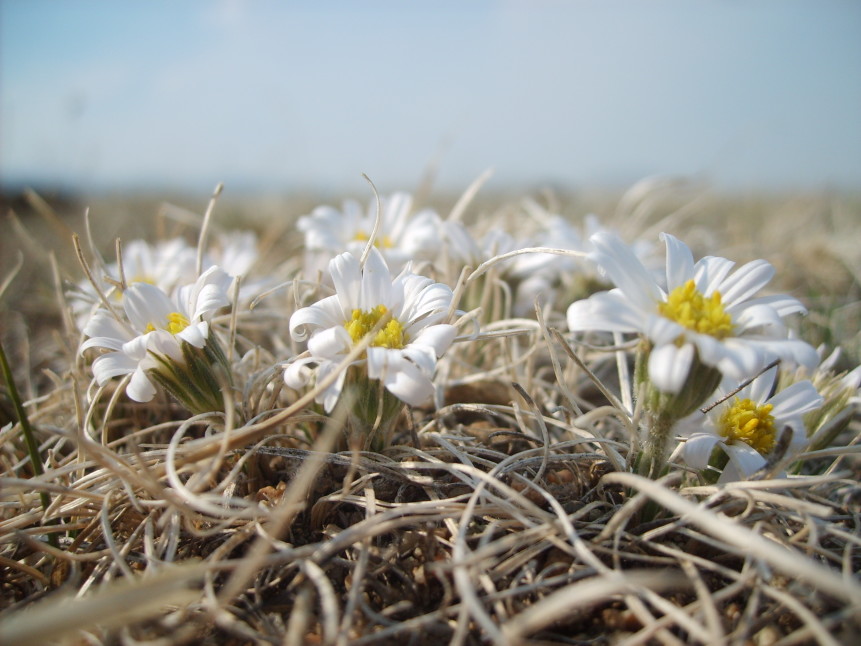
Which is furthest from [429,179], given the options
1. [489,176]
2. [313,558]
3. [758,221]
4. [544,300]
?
[758,221]

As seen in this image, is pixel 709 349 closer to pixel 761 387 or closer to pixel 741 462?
pixel 741 462

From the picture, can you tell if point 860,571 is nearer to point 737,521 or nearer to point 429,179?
point 737,521

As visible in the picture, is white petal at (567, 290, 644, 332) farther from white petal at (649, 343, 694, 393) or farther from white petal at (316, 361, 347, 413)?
white petal at (316, 361, 347, 413)

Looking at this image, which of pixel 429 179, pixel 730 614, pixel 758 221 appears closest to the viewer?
pixel 730 614

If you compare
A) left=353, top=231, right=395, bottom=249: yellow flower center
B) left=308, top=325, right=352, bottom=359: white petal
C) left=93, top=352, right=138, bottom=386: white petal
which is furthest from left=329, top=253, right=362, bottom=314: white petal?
left=353, top=231, right=395, bottom=249: yellow flower center

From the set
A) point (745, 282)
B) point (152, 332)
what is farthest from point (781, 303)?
point (152, 332)
